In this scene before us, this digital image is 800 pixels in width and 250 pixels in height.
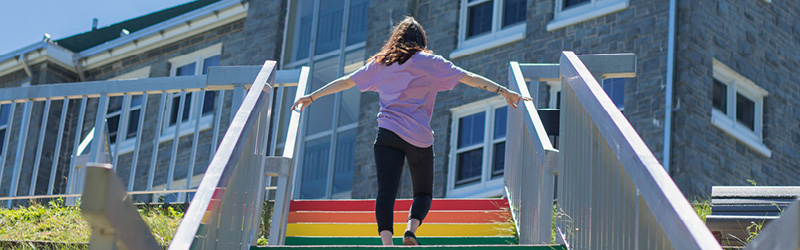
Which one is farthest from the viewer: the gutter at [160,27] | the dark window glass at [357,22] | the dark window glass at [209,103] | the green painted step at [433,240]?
the gutter at [160,27]

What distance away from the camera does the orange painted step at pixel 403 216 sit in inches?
279

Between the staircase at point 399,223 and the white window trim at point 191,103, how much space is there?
1132 cm

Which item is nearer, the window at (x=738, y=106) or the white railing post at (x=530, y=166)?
the white railing post at (x=530, y=166)

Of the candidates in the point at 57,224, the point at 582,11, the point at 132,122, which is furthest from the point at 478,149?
the point at 57,224

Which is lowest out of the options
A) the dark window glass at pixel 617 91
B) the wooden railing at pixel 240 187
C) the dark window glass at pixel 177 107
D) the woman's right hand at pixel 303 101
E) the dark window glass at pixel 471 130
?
the wooden railing at pixel 240 187

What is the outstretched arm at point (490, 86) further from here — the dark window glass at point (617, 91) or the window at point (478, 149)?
the window at point (478, 149)

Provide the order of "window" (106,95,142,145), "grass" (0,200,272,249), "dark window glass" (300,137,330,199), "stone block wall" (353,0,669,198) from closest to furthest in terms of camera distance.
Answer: "grass" (0,200,272,249) → "stone block wall" (353,0,669,198) → "dark window glass" (300,137,330,199) → "window" (106,95,142,145)

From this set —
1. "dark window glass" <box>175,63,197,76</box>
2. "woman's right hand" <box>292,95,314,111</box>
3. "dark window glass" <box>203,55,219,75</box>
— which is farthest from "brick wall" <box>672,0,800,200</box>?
"dark window glass" <box>175,63,197,76</box>

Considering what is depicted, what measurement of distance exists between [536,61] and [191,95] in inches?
266

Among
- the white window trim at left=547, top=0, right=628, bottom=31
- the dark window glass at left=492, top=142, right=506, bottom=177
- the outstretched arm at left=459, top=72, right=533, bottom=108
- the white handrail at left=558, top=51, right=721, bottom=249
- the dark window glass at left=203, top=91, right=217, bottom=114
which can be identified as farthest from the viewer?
the dark window glass at left=203, top=91, right=217, bottom=114

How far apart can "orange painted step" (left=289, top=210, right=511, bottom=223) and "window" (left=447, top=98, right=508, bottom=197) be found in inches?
325

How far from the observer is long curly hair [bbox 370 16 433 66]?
229 inches

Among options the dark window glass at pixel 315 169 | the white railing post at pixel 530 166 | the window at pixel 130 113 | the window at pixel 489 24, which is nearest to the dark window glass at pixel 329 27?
the dark window glass at pixel 315 169

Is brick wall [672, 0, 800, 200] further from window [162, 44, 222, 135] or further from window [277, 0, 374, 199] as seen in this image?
window [162, 44, 222, 135]
